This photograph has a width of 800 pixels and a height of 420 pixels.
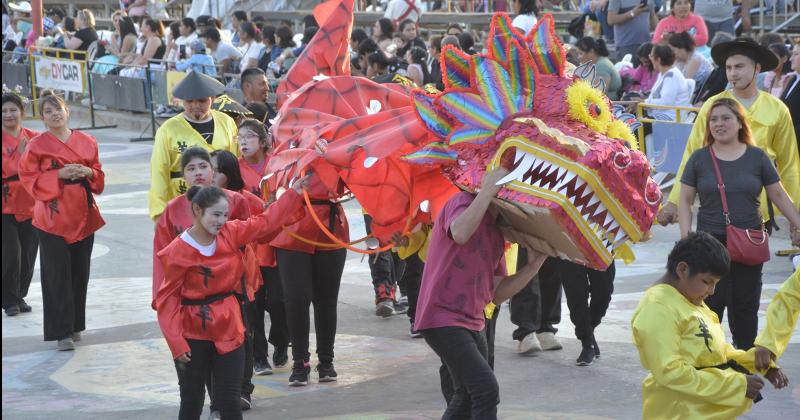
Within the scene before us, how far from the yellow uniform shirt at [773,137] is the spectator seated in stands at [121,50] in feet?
49.5

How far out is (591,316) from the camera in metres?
7.88

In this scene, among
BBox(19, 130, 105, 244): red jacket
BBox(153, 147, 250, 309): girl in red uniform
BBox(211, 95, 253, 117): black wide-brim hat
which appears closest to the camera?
BBox(153, 147, 250, 309): girl in red uniform

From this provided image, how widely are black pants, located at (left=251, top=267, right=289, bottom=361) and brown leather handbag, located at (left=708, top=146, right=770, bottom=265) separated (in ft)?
8.98

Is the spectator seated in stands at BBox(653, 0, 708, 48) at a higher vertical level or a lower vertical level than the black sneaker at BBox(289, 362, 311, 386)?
higher

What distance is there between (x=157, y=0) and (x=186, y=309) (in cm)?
2150

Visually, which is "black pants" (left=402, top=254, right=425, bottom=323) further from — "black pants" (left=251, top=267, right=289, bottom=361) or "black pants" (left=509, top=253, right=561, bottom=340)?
"black pants" (left=251, top=267, right=289, bottom=361)

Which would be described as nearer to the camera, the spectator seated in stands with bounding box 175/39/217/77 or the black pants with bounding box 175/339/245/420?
the black pants with bounding box 175/339/245/420

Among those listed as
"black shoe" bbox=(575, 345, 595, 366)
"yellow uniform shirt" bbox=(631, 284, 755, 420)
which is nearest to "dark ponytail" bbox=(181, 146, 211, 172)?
"black shoe" bbox=(575, 345, 595, 366)

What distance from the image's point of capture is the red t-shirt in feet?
17.6

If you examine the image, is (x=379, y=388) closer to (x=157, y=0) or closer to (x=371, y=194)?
(x=371, y=194)

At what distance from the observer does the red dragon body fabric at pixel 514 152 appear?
5301mm

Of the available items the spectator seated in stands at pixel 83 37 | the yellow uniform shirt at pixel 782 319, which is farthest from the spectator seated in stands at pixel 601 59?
the spectator seated in stands at pixel 83 37

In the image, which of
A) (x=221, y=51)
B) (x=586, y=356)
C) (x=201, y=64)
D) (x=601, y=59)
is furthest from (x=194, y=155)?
(x=221, y=51)

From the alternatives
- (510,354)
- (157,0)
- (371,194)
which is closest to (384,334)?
(510,354)
